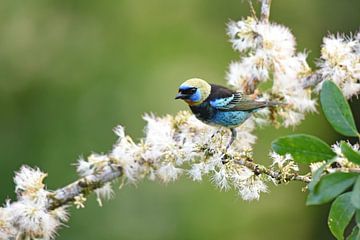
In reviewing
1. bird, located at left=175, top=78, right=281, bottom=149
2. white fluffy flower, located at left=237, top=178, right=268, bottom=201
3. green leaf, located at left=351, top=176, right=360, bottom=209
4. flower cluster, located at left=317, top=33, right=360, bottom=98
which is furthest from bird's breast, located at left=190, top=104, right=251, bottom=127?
green leaf, located at left=351, top=176, right=360, bottom=209

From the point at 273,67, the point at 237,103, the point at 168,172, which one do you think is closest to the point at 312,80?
the point at 273,67

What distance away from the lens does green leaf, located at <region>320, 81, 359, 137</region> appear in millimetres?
996

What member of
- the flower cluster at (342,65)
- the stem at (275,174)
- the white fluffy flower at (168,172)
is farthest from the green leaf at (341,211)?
the flower cluster at (342,65)

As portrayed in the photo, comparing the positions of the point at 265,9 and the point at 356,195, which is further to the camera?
the point at 265,9

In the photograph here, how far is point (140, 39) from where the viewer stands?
444 centimetres

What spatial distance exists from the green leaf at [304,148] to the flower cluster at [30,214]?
77 cm

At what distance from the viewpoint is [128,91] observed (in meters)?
4.12

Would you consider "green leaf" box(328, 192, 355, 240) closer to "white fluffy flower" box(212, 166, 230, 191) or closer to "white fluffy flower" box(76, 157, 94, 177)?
"white fluffy flower" box(212, 166, 230, 191)

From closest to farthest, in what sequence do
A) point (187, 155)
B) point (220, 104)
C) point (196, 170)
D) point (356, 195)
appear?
1. point (356, 195)
2. point (196, 170)
3. point (187, 155)
4. point (220, 104)

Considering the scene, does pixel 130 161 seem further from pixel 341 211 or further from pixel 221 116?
pixel 341 211

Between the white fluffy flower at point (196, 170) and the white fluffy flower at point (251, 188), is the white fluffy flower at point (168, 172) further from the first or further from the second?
the white fluffy flower at point (251, 188)

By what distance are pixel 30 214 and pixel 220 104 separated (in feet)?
2.17

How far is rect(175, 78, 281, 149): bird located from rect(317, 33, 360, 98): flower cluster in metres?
0.18

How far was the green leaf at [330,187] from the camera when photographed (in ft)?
2.97
